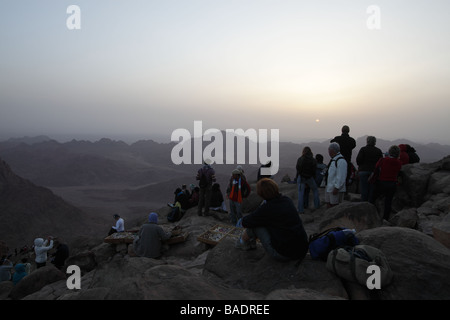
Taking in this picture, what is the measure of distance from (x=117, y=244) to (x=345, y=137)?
8.68m

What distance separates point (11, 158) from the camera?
3216 inches

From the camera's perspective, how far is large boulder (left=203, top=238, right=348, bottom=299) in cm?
333

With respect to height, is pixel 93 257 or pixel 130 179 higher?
pixel 93 257

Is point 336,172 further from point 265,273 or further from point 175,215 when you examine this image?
point 175,215

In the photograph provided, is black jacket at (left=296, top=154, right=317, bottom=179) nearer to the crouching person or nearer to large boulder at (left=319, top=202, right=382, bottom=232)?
large boulder at (left=319, top=202, right=382, bottom=232)

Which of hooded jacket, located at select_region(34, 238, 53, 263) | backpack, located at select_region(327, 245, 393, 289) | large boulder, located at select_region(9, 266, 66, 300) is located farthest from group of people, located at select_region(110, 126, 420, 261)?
hooded jacket, located at select_region(34, 238, 53, 263)

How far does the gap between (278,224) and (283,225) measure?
0.23 feet

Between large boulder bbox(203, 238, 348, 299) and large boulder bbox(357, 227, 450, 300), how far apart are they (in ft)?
2.15

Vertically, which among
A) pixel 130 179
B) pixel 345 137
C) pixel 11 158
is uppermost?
pixel 345 137

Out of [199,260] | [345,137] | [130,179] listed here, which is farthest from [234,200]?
[130,179]

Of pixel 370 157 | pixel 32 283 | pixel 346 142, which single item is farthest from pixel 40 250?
pixel 370 157

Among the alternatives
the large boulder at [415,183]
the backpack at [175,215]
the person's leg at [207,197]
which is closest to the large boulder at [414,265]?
the large boulder at [415,183]
